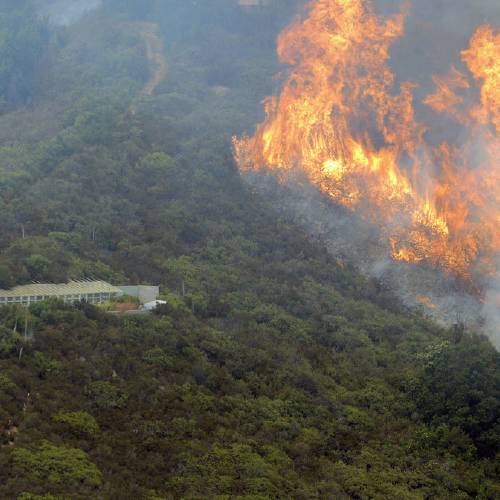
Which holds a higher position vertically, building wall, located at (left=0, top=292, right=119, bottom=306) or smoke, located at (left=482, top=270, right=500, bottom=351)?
smoke, located at (left=482, top=270, right=500, bottom=351)

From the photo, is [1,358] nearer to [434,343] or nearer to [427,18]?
[434,343]

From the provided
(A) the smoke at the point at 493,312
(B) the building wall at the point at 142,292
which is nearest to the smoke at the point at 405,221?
(A) the smoke at the point at 493,312

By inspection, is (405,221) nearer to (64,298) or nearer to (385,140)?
(385,140)

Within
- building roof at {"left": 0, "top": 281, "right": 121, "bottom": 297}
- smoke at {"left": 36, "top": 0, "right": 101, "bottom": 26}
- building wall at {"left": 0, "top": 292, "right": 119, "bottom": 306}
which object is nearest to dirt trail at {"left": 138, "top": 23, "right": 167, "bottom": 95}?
smoke at {"left": 36, "top": 0, "right": 101, "bottom": 26}

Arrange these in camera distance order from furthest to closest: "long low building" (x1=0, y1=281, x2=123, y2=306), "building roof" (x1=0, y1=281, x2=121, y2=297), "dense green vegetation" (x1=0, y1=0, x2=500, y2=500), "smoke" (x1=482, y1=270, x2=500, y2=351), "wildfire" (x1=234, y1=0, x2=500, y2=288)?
"wildfire" (x1=234, y1=0, x2=500, y2=288) → "smoke" (x1=482, y1=270, x2=500, y2=351) → "building roof" (x1=0, y1=281, x2=121, y2=297) → "long low building" (x1=0, y1=281, x2=123, y2=306) → "dense green vegetation" (x1=0, y1=0, x2=500, y2=500)

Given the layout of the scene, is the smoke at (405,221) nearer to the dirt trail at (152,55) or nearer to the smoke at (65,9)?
the dirt trail at (152,55)

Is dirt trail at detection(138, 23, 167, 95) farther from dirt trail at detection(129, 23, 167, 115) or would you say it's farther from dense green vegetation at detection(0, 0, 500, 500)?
dense green vegetation at detection(0, 0, 500, 500)
